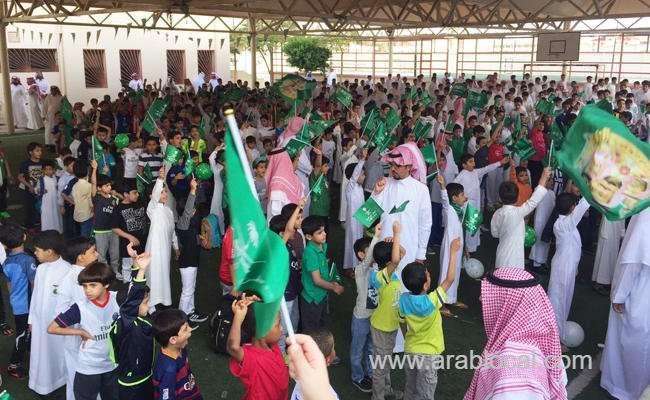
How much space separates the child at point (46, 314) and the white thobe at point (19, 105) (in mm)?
16152

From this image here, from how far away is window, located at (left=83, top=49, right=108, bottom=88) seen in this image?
22.2 metres

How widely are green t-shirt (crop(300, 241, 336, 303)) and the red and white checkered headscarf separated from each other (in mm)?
1689

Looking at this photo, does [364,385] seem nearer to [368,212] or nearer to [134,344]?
[368,212]

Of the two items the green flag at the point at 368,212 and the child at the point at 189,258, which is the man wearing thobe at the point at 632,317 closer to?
the green flag at the point at 368,212

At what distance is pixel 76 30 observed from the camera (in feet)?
70.3

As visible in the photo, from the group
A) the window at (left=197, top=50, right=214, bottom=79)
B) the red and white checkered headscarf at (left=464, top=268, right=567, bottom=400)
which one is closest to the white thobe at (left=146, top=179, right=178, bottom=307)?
the red and white checkered headscarf at (left=464, top=268, right=567, bottom=400)

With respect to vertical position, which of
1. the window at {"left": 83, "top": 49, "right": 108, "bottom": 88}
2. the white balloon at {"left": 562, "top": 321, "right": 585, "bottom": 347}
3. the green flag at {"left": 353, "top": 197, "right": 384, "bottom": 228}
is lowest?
the white balloon at {"left": 562, "top": 321, "right": 585, "bottom": 347}

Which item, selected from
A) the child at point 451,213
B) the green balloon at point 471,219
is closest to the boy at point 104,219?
the child at point 451,213

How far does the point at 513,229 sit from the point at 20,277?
3.80 meters

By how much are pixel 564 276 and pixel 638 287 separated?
3.01ft

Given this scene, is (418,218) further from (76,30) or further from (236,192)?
(76,30)

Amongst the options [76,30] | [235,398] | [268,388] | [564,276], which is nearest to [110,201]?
[235,398]

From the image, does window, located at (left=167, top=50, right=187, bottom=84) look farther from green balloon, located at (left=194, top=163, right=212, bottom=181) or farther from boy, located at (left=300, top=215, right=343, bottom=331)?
boy, located at (left=300, top=215, right=343, bottom=331)

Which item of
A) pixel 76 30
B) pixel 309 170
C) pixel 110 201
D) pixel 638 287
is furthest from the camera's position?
pixel 76 30
